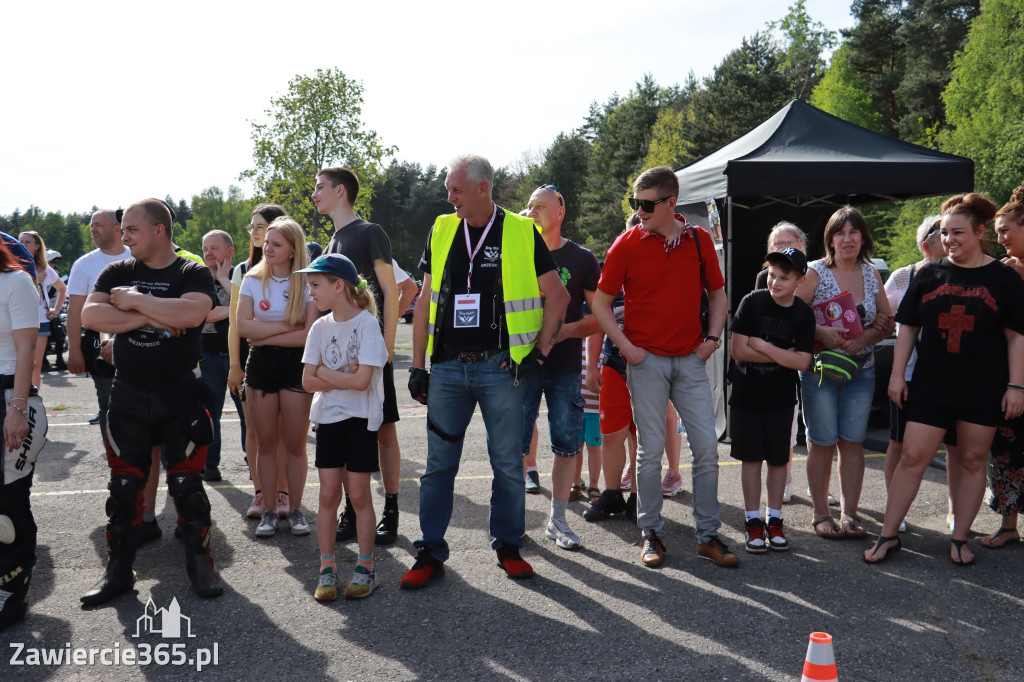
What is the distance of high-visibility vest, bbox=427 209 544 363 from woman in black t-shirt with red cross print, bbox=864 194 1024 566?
226 cm

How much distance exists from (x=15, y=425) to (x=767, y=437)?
13.2 ft

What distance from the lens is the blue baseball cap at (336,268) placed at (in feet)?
12.5

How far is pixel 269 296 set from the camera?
457 cm

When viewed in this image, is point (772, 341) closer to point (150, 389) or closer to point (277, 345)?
point (277, 345)

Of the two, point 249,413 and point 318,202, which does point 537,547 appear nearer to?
point 249,413

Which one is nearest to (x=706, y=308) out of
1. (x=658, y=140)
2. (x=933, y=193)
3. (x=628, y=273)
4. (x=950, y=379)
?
(x=628, y=273)

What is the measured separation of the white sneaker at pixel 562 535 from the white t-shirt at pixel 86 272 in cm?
370

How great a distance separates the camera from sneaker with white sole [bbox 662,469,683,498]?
5.65 metres

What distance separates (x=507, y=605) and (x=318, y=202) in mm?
2681

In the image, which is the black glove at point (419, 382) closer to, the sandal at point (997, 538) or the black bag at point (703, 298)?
the black bag at point (703, 298)

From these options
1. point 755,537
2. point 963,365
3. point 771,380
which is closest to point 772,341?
point 771,380

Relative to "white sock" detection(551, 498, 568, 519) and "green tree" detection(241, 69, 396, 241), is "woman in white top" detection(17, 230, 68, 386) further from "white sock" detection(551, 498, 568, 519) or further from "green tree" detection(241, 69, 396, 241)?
"green tree" detection(241, 69, 396, 241)

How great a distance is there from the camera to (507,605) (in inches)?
145

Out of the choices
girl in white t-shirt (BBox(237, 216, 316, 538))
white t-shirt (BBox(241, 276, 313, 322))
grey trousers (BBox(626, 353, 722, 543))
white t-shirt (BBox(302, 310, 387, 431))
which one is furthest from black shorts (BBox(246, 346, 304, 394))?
grey trousers (BBox(626, 353, 722, 543))
